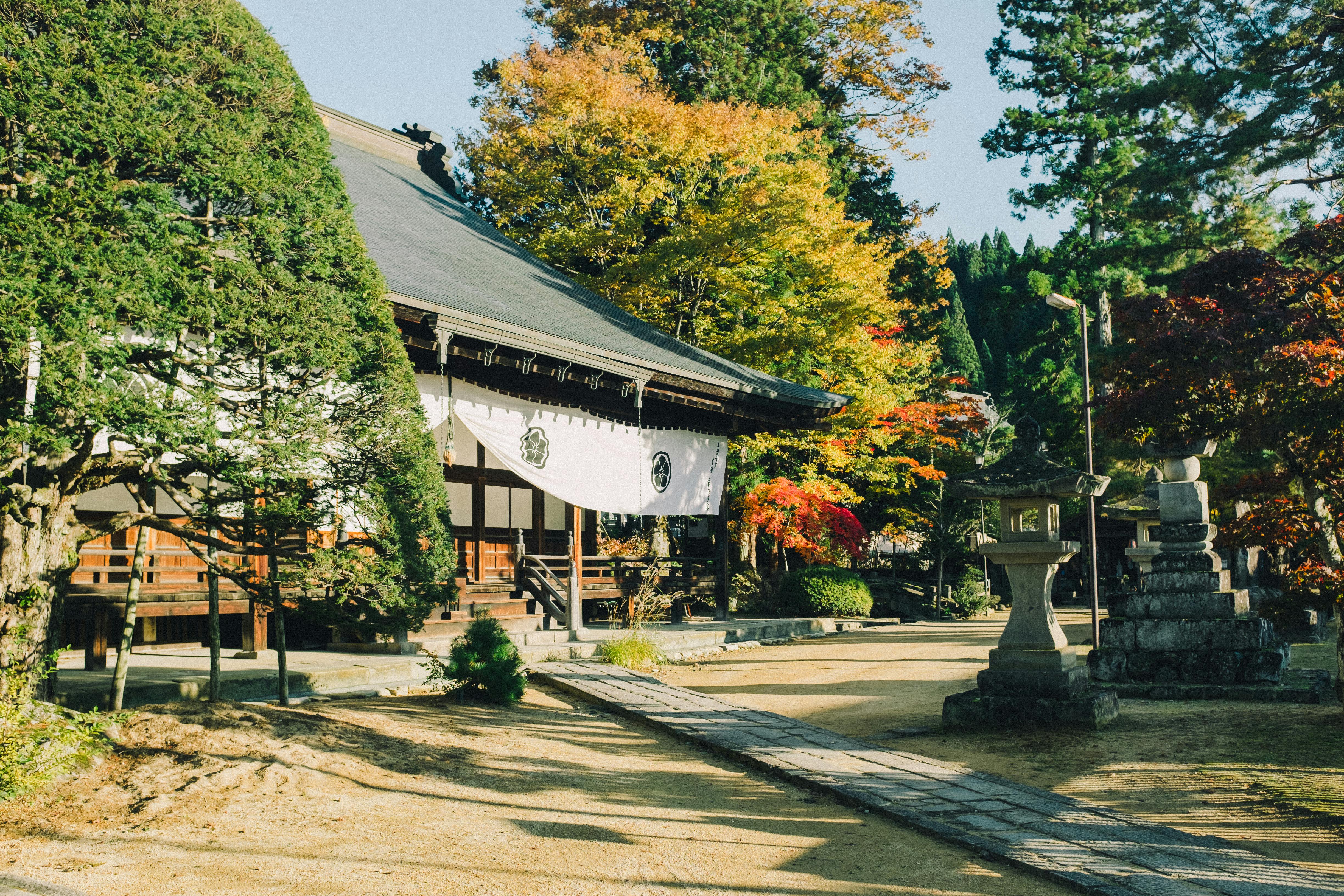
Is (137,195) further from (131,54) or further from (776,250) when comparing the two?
(776,250)

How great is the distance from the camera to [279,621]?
239 inches

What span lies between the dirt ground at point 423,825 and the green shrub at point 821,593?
1199 cm

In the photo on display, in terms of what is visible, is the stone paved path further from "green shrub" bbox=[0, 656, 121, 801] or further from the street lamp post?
the street lamp post

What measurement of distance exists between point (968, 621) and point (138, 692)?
60.4ft

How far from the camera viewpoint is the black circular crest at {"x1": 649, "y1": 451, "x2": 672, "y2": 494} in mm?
A: 13406

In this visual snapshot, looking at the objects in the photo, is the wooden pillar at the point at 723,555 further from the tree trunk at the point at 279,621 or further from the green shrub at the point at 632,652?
the tree trunk at the point at 279,621

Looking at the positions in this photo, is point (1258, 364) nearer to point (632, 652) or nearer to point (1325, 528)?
point (1325, 528)

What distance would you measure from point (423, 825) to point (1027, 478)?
222 inches

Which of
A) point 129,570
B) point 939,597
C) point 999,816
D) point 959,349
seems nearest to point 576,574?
point 129,570

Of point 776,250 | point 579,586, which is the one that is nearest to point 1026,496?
point 579,586

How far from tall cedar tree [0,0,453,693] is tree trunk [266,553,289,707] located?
136 mm

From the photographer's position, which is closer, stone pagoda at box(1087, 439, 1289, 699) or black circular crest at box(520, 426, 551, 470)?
stone pagoda at box(1087, 439, 1289, 699)

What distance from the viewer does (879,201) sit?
28.2 meters

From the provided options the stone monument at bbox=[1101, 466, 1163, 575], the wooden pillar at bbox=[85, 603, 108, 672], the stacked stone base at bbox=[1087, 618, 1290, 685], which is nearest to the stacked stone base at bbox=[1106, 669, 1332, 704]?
the stacked stone base at bbox=[1087, 618, 1290, 685]
